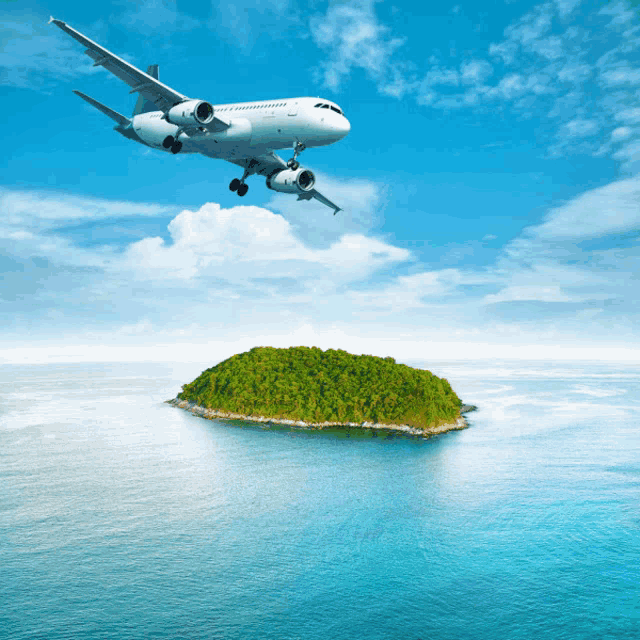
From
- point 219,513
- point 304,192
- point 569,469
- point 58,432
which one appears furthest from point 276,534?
point 58,432

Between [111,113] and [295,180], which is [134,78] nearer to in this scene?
[111,113]

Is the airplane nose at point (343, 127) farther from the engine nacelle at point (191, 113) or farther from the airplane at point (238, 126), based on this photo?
the engine nacelle at point (191, 113)

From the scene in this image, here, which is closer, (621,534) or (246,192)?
(246,192)

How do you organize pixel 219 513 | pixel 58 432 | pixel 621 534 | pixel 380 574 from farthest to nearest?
pixel 58 432 → pixel 219 513 → pixel 621 534 → pixel 380 574

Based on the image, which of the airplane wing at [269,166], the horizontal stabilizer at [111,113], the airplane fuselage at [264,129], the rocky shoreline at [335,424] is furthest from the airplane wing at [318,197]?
the rocky shoreline at [335,424]

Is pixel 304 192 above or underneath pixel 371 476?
above

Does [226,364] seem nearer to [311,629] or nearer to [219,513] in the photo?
[219,513]

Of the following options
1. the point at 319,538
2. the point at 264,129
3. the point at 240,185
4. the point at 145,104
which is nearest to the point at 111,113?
the point at 145,104

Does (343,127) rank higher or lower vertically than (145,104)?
lower
